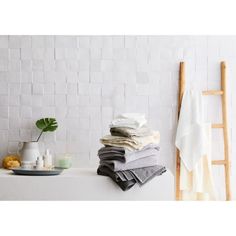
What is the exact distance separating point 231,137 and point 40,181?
5.16 ft

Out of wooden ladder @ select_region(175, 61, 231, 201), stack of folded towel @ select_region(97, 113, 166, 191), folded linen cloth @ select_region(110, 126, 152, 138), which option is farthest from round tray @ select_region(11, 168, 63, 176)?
wooden ladder @ select_region(175, 61, 231, 201)

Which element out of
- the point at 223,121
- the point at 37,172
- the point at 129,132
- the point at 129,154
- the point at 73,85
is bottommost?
the point at 37,172

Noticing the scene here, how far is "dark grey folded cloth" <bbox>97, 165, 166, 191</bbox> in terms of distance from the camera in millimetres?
3259

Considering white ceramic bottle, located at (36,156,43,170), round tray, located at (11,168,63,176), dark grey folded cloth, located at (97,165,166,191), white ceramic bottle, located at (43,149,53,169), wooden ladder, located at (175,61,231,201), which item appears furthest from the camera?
wooden ladder, located at (175,61,231,201)

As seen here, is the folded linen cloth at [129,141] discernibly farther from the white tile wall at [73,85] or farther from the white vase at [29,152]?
the white vase at [29,152]

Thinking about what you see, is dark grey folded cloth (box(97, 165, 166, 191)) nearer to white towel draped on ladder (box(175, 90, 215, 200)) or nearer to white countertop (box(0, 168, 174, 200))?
white countertop (box(0, 168, 174, 200))

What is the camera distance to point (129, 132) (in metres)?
3.34

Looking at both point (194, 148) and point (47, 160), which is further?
point (194, 148)

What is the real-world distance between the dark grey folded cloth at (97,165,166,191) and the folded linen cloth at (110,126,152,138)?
23 cm

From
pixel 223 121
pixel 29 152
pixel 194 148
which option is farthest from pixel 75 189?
pixel 223 121

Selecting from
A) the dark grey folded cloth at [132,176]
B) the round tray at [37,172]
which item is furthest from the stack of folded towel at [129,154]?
the round tray at [37,172]

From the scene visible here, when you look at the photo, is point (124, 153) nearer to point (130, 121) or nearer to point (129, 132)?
point (129, 132)

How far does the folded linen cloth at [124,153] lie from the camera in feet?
10.8

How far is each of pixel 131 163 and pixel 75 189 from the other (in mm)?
407
